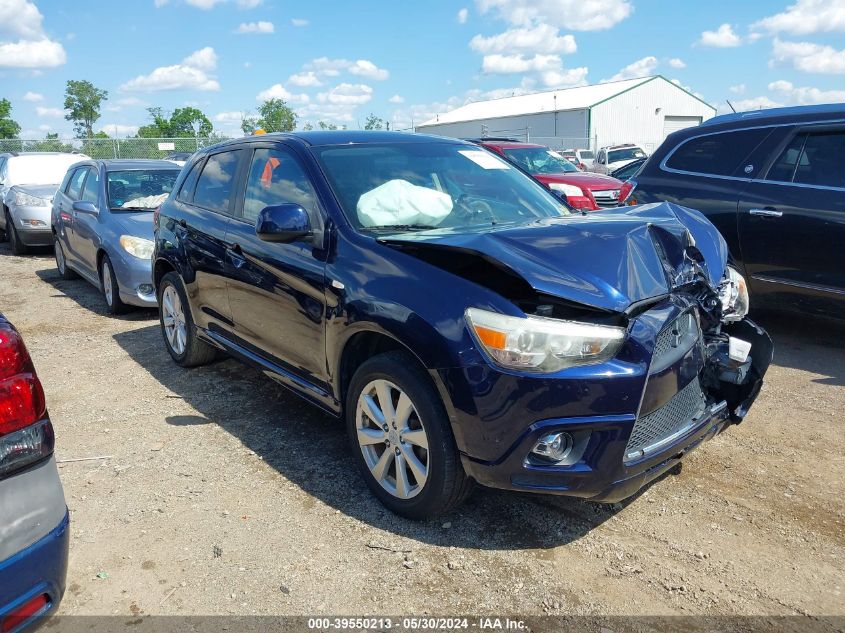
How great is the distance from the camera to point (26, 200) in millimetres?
11719

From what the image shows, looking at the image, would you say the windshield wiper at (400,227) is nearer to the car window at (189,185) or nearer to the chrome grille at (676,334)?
the chrome grille at (676,334)

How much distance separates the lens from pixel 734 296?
363 cm

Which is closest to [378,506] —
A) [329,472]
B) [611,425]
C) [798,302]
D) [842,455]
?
[329,472]

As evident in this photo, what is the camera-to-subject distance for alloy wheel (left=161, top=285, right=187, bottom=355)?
5.44 meters

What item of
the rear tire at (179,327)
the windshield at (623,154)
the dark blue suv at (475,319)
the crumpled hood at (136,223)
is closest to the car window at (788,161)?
the dark blue suv at (475,319)

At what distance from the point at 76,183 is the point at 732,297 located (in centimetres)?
828

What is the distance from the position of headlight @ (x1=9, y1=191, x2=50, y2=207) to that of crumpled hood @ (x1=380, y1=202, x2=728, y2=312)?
10.4m

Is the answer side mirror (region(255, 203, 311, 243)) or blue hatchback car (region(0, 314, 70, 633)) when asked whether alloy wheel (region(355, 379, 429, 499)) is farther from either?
blue hatchback car (region(0, 314, 70, 633))

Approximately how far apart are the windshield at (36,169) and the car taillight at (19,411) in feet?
40.0

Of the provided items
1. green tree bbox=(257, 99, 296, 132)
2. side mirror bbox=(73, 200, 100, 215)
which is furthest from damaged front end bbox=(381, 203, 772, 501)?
green tree bbox=(257, 99, 296, 132)

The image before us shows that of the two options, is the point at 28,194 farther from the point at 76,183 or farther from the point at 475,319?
the point at 475,319

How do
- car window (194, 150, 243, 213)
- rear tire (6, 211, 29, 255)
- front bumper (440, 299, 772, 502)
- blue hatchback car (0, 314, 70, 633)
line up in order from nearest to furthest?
blue hatchback car (0, 314, 70, 633) < front bumper (440, 299, 772, 502) < car window (194, 150, 243, 213) < rear tire (6, 211, 29, 255)

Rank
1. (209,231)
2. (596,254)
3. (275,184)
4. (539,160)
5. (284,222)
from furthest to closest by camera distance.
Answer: (539,160), (209,231), (275,184), (284,222), (596,254)

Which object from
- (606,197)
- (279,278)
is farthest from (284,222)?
(606,197)
